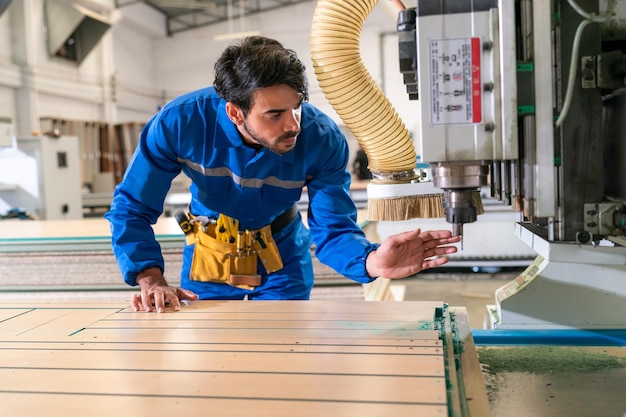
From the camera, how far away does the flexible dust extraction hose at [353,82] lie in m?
1.34

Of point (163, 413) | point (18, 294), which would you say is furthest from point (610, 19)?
point (18, 294)

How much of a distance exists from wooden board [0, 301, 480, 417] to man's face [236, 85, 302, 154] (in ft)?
1.55

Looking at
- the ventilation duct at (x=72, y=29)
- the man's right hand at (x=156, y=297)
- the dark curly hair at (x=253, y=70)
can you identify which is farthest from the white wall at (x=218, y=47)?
the man's right hand at (x=156, y=297)

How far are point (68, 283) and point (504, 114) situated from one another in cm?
268

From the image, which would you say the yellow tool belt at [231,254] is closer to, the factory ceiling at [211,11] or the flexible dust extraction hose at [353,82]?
the flexible dust extraction hose at [353,82]

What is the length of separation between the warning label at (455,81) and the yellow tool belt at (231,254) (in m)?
1.04

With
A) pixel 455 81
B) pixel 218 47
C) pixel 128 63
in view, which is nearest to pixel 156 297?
pixel 455 81

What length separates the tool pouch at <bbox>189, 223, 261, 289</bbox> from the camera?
1.94 metres

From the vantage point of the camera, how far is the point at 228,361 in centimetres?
121

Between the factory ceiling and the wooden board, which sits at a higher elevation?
the factory ceiling

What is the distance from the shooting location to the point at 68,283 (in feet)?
10.2

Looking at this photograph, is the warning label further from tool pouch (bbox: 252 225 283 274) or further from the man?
tool pouch (bbox: 252 225 283 274)

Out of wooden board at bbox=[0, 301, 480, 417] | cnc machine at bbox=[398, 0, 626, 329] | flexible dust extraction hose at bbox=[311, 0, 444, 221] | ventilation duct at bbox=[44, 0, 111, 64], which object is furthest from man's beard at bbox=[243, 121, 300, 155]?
ventilation duct at bbox=[44, 0, 111, 64]

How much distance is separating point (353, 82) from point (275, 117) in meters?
0.38
